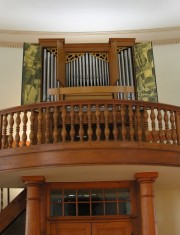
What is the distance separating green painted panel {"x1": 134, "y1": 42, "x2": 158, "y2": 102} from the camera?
9156mm

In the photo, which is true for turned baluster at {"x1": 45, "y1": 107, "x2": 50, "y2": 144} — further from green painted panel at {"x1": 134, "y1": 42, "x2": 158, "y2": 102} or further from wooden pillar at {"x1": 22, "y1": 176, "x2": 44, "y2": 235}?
green painted panel at {"x1": 134, "y1": 42, "x2": 158, "y2": 102}

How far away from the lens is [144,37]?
1008 cm

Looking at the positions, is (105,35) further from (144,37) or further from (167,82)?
(167,82)

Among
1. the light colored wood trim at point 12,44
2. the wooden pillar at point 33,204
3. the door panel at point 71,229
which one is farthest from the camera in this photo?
the light colored wood trim at point 12,44

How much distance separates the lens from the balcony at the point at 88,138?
5984 mm

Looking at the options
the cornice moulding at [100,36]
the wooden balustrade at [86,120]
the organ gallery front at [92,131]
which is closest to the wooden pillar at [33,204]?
the organ gallery front at [92,131]

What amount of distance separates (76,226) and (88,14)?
5.15 metres

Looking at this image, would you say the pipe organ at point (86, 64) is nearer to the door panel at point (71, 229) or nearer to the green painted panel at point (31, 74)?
the green painted panel at point (31, 74)

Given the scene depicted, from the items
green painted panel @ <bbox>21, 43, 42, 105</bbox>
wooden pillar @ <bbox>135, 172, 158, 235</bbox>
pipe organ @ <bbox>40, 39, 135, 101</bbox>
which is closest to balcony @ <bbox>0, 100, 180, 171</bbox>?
wooden pillar @ <bbox>135, 172, 158, 235</bbox>

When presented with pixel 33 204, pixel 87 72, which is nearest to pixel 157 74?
pixel 87 72

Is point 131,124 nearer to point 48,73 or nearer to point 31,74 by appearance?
point 48,73

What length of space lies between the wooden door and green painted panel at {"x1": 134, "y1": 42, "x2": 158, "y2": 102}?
330 centimetres

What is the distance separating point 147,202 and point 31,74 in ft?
14.6

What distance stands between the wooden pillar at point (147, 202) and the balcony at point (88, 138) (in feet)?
1.86
